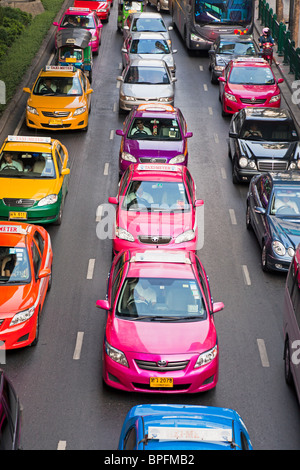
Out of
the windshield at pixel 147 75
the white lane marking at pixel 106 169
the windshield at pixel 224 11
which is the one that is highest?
the white lane marking at pixel 106 169

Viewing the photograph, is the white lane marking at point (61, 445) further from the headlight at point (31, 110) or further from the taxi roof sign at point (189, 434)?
the headlight at point (31, 110)

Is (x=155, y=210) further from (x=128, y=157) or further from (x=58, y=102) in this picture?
(x=58, y=102)

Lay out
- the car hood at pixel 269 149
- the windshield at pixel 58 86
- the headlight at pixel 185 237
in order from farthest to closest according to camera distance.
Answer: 1. the windshield at pixel 58 86
2. the car hood at pixel 269 149
3. the headlight at pixel 185 237

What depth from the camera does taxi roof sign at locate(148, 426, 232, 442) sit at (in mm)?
9609

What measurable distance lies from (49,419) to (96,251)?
6807mm

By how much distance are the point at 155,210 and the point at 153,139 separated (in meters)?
5.33

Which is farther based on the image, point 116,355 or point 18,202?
point 18,202

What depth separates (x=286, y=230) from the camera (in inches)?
722

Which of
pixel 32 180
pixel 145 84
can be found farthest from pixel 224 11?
pixel 32 180

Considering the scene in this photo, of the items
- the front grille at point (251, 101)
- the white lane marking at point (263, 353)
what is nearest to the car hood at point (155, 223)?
the white lane marking at point (263, 353)

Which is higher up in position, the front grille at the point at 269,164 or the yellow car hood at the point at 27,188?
the yellow car hood at the point at 27,188

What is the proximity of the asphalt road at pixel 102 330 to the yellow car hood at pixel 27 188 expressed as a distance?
100 centimetres

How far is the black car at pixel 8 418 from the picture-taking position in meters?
9.96

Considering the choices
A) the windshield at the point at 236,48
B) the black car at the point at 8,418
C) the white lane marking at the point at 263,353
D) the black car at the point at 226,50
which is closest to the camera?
the black car at the point at 8,418
